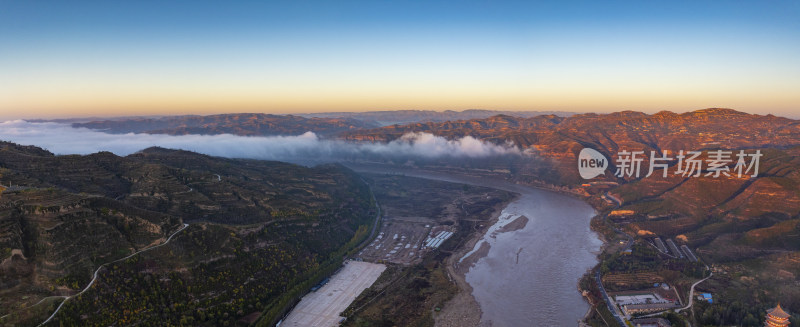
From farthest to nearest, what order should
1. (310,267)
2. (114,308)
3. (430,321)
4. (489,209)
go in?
1. (489,209)
2. (310,267)
3. (430,321)
4. (114,308)

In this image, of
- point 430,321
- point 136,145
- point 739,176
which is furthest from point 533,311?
point 136,145

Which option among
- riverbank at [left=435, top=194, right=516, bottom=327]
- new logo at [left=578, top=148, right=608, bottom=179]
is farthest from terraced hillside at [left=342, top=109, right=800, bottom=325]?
riverbank at [left=435, top=194, right=516, bottom=327]

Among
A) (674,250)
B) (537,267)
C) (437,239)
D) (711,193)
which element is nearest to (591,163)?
(711,193)

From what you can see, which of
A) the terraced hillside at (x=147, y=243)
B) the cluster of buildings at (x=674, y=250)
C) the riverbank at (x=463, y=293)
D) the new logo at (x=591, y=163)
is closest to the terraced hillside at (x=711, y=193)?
the cluster of buildings at (x=674, y=250)

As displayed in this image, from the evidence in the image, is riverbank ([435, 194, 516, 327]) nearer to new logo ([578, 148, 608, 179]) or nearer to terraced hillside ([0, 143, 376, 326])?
terraced hillside ([0, 143, 376, 326])

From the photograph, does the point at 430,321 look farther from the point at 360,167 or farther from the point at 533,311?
the point at 360,167

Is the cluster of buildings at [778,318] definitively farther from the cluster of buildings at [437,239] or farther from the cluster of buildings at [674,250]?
the cluster of buildings at [437,239]

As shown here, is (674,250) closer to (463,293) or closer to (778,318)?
(778,318)
